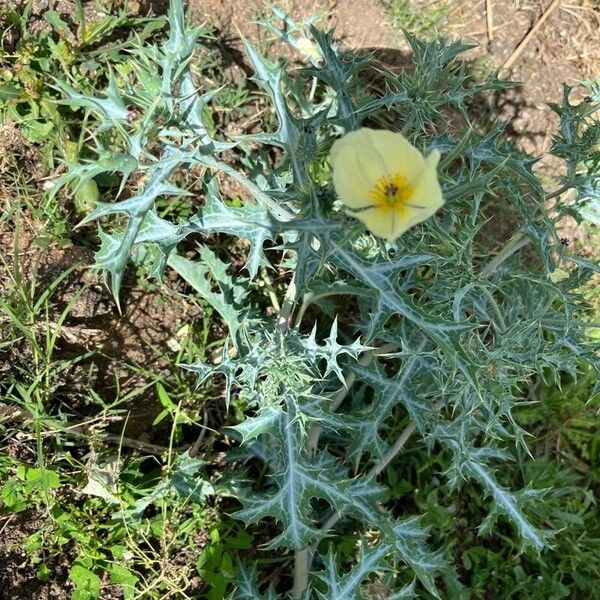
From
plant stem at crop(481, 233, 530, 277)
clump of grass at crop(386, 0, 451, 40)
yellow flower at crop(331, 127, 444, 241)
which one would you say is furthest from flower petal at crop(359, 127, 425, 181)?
clump of grass at crop(386, 0, 451, 40)

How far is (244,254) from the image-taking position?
111 inches

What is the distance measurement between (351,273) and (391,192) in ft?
1.20

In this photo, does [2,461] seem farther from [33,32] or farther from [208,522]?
[33,32]

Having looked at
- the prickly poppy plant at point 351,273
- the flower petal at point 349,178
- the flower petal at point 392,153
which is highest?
the flower petal at point 392,153

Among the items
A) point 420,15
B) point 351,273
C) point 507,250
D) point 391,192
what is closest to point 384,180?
point 391,192

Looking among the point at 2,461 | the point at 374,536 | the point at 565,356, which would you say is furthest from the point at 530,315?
the point at 2,461

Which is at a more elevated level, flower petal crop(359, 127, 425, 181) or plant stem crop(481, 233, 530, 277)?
flower petal crop(359, 127, 425, 181)

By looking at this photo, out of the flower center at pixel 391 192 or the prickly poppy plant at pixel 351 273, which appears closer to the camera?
the flower center at pixel 391 192

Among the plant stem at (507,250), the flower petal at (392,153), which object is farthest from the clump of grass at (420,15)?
the flower petal at (392,153)

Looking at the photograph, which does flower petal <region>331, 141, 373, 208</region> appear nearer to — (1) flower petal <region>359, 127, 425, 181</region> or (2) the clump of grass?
(1) flower petal <region>359, 127, 425, 181</region>

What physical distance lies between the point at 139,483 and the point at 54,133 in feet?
4.37

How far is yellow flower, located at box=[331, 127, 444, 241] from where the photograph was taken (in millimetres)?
1492

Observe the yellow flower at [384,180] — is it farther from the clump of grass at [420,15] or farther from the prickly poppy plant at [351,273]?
the clump of grass at [420,15]

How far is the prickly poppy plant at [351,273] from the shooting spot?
1679mm
